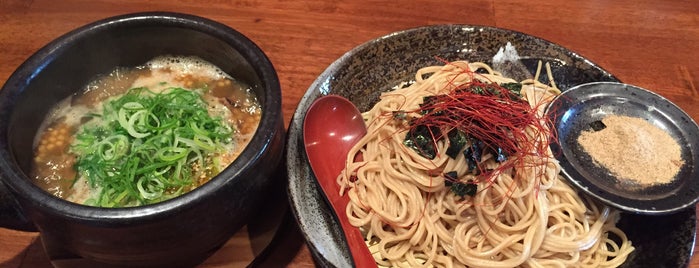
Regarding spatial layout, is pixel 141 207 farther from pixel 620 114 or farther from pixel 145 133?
pixel 620 114

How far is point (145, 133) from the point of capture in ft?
3.99

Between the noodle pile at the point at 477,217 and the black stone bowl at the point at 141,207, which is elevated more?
the black stone bowl at the point at 141,207

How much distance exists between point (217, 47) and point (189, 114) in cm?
18

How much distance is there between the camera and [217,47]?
1286 millimetres

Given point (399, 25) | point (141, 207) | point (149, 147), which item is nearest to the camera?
point (141, 207)

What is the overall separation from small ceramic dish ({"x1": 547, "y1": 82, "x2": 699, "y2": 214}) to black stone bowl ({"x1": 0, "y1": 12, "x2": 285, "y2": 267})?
0.86 m

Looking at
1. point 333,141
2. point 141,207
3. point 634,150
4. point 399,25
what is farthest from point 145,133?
point 634,150

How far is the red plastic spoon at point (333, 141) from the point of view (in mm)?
1406

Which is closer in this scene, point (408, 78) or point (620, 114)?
point (620, 114)

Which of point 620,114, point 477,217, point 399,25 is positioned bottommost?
point 477,217

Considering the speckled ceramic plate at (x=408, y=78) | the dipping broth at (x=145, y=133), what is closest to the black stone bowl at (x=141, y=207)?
the dipping broth at (x=145, y=133)

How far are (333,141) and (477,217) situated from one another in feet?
1.56

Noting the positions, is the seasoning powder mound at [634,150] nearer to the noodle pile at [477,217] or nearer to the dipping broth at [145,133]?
the noodle pile at [477,217]

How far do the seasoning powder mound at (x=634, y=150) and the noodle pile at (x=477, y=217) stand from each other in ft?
0.40
